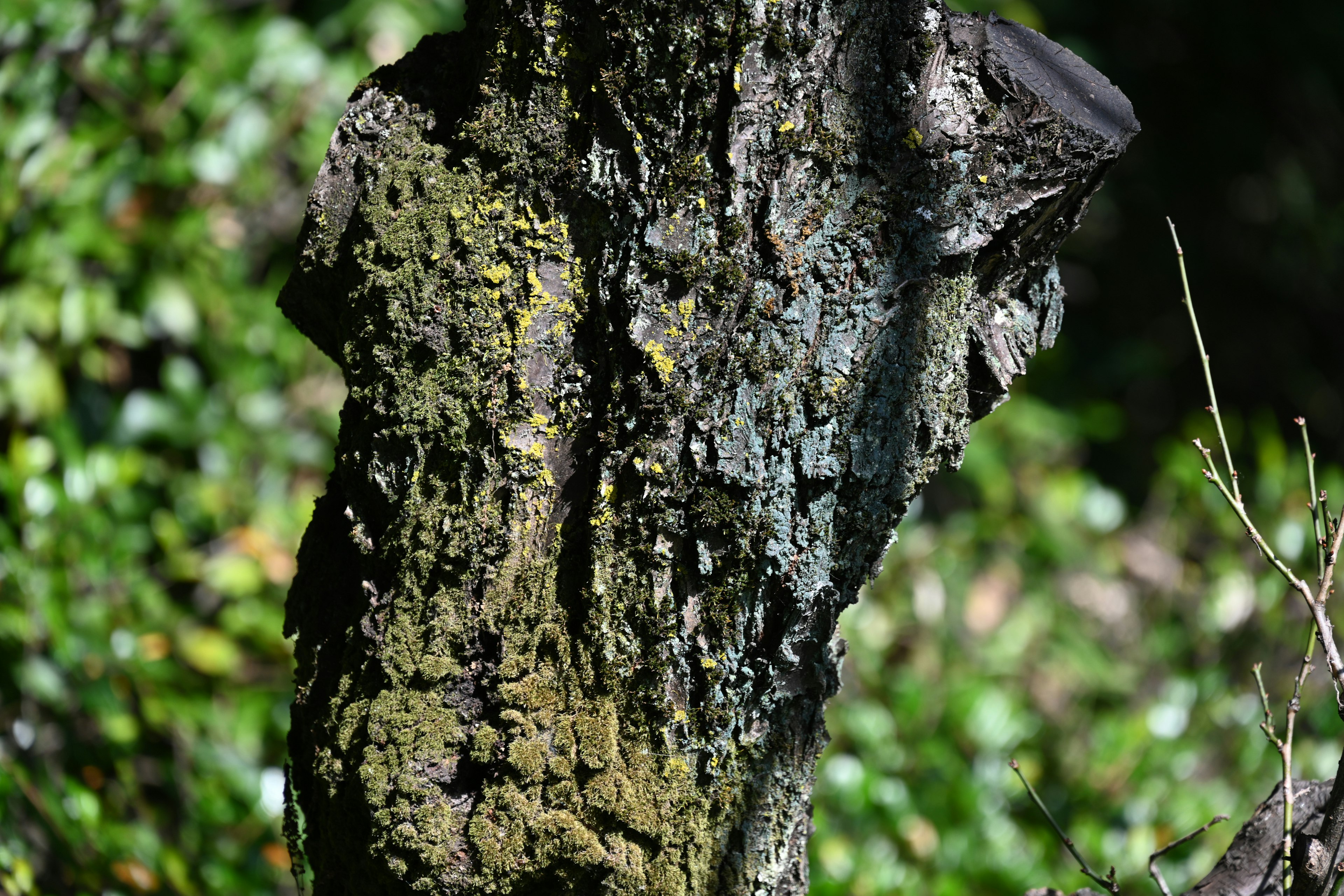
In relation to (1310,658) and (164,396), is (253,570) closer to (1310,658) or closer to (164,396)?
(164,396)

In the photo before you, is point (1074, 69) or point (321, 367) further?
point (321, 367)

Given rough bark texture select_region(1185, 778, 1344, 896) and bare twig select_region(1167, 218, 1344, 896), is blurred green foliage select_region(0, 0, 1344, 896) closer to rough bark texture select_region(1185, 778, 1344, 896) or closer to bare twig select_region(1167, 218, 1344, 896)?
rough bark texture select_region(1185, 778, 1344, 896)

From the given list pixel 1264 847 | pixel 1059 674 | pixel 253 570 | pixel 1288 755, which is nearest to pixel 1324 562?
pixel 1288 755

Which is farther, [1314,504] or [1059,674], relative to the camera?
[1059,674]

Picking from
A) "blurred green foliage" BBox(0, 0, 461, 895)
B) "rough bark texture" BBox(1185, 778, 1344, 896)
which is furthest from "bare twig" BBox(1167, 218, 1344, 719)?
"blurred green foliage" BBox(0, 0, 461, 895)

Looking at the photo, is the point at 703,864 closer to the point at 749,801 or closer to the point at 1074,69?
the point at 749,801

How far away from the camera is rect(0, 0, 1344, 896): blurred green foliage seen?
1.91 metres

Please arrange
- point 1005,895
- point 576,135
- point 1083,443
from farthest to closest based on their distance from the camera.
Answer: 1. point 1083,443
2. point 1005,895
3. point 576,135

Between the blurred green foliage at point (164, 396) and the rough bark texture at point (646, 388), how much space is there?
1.13 m

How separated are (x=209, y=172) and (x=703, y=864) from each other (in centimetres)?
221

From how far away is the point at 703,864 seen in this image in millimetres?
949

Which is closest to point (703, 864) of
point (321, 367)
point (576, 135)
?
point (576, 135)

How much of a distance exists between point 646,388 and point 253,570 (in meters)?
1.77

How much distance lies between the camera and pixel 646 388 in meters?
0.87
